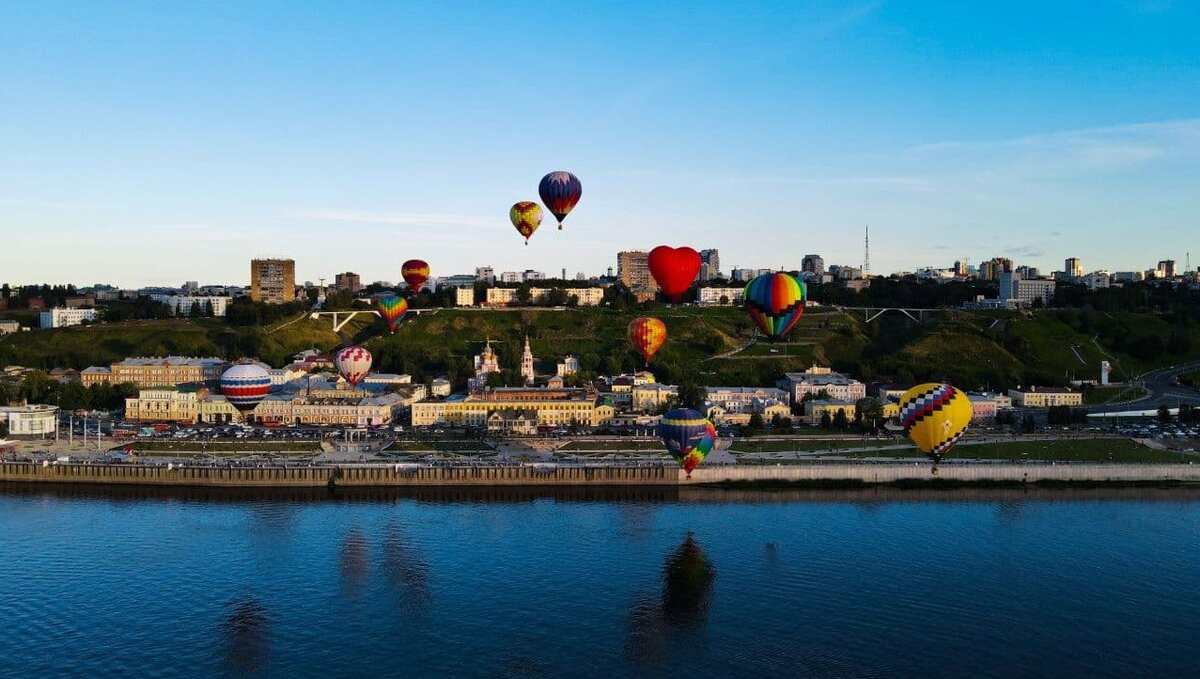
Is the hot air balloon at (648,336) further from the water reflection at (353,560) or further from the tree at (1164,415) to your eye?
the tree at (1164,415)

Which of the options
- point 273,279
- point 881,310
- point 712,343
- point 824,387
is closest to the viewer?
point 824,387

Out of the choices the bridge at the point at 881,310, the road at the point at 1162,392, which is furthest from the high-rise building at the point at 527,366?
the road at the point at 1162,392

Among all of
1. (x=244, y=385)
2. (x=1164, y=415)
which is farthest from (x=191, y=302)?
(x=1164, y=415)

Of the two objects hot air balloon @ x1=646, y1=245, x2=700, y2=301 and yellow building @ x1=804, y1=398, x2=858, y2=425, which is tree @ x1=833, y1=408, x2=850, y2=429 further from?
hot air balloon @ x1=646, y1=245, x2=700, y2=301

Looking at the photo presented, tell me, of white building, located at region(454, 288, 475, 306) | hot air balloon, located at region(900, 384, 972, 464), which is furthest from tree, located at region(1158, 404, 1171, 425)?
white building, located at region(454, 288, 475, 306)

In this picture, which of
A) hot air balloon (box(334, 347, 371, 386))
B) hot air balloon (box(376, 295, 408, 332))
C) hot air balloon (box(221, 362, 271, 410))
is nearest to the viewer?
hot air balloon (box(221, 362, 271, 410))

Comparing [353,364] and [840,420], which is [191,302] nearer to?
[353,364]
